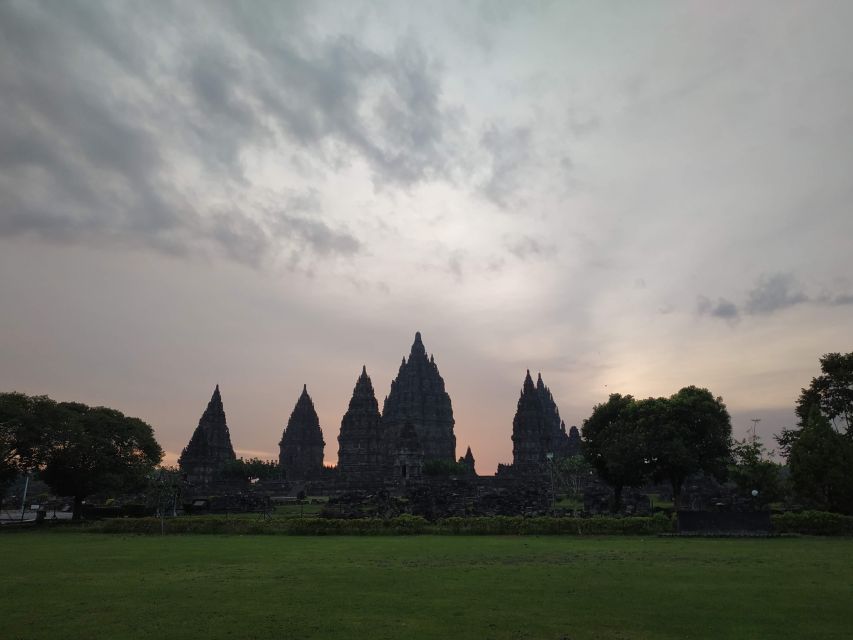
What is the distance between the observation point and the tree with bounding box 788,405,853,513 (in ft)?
127

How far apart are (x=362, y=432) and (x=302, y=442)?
18.4m

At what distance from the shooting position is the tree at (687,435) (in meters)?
49.8

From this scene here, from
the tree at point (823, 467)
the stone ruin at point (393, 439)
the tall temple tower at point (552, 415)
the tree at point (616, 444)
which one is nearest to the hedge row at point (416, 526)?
the tree at point (823, 467)

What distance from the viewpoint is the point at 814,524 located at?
32469 mm

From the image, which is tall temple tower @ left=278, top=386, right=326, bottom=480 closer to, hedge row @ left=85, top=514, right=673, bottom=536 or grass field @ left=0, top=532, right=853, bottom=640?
hedge row @ left=85, top=514, right=673, bottom=536

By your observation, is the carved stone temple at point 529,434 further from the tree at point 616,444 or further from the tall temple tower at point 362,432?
the tree at point 616,444

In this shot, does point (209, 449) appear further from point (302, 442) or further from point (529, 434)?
point (529, 434)

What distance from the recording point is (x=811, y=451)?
135 ft

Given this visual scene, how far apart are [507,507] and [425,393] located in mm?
71394

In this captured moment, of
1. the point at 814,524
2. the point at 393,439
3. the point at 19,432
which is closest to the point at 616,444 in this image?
the point at 814,524

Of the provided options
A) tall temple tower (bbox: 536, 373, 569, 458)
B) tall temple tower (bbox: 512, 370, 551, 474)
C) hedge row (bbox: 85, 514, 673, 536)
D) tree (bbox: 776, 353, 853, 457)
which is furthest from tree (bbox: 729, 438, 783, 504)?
tall temple tower (bbox: 536, 373, 569, 458)

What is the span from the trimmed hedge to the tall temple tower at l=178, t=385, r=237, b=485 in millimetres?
78001

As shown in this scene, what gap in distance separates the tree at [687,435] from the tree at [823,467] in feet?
29.3

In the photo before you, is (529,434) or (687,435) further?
(529,434)
